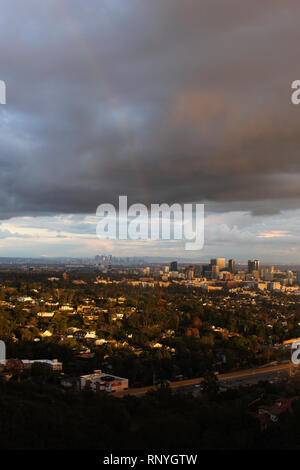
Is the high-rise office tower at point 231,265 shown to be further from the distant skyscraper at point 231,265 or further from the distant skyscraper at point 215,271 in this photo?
the distant skyscraper at point 215,271

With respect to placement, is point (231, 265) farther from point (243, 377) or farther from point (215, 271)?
point (243, 377)

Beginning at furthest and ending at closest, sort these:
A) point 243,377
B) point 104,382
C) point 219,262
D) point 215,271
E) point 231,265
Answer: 1. point 219,262
2. point 231,265
3. point 215,271
4. point 243,377
5. point 104,382

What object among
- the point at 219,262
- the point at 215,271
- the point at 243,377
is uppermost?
the point at 219,262

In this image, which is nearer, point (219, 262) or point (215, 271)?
point (215, 271)

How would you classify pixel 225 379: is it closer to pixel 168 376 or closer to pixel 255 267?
pixel 168 376

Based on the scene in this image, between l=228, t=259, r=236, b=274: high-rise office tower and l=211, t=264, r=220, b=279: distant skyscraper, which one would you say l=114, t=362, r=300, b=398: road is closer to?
l=211, t=264, r=220, b=279: distant skyscraper

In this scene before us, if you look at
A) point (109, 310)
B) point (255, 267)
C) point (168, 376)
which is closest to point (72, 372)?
point (168, 376)

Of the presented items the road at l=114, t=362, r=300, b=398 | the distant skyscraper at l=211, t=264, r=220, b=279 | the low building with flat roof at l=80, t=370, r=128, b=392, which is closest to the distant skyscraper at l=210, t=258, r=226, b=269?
the distant skyscraper at l=211, t=264, r=220, b=279

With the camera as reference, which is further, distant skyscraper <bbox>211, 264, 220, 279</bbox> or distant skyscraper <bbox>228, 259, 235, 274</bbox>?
distant skyscraper <bbox>228, 259, 235, 274</bbox>

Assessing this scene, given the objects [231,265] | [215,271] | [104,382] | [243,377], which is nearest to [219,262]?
[231,265]
